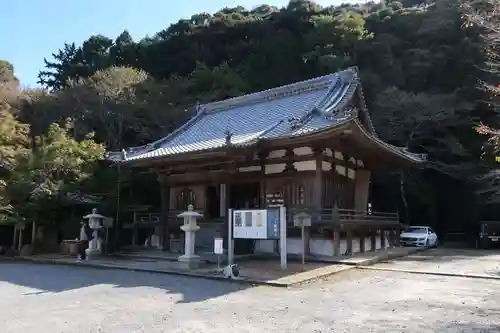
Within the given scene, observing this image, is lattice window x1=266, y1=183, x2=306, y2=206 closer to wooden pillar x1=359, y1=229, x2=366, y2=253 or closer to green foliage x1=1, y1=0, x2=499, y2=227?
wooden pillar x1=359, y1=229, x2=366, y2=253

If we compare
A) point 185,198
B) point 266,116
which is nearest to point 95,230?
point 185,198

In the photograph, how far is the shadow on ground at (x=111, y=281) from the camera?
30.8 ft

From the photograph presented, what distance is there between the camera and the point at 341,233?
15.7 metres

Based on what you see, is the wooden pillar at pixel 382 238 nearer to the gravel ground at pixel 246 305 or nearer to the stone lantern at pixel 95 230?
the gravel ground at pixel 246 305

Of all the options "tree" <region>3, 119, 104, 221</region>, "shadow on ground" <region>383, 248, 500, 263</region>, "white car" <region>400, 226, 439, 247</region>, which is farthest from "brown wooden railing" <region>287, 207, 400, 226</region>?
"tree" <region>3, 119, 104, 221</region>

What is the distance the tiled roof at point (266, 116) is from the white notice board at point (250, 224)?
2987 millimetres

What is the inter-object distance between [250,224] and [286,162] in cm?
459

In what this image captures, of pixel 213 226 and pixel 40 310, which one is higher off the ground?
pixel 213 226

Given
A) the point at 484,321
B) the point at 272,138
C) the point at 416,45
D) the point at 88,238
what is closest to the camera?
the point at 484,321

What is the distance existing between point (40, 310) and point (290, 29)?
41.4 metres

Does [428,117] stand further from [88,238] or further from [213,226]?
[88,238]

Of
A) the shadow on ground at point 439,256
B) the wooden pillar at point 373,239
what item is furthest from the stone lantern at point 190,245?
the wooden pillar at point 373,239

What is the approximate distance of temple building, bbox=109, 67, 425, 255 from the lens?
48.5 ft

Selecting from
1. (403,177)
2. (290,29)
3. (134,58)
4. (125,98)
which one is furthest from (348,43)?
(134,58)
